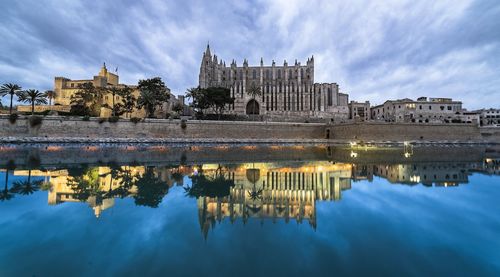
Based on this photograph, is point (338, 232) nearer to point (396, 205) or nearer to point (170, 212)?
point (396, 205)

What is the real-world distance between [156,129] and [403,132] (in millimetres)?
42692

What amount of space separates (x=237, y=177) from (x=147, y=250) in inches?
336

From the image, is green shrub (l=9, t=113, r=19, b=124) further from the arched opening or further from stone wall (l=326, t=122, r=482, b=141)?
the arched opening

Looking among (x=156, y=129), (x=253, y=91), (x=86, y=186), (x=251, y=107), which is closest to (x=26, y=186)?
(x=86, y=186)

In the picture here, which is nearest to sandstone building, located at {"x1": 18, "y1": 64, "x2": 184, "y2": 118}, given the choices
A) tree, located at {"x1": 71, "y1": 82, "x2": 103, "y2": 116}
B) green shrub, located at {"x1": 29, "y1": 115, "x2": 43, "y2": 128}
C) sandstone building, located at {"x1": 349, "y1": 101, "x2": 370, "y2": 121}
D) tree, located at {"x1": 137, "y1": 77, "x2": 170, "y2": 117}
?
A: tree, located at {"x1": 71, "y1": 82, "x2": 103, "y2": 116}

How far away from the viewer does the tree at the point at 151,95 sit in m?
48.2

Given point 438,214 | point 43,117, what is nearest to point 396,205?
point 438,214

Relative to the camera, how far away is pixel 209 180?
1269 cm

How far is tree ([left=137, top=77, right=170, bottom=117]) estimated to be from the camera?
4819 centimetres

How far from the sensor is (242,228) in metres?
6.30

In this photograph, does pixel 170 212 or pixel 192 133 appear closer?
pixel 170 212

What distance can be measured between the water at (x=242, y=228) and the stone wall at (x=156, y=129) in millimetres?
29632

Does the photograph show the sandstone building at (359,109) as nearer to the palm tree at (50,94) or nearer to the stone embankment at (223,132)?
the stone embankment at (223,132)

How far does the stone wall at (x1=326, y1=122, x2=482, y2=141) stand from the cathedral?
27.1m
